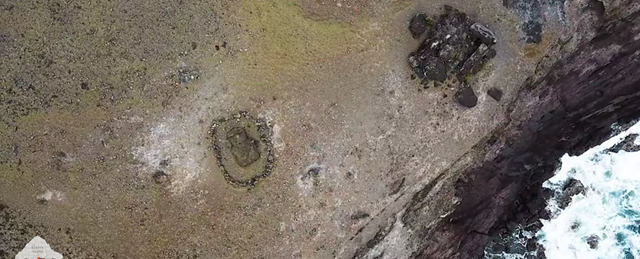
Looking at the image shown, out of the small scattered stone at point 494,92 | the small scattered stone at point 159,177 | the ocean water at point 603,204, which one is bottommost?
the ocean water at point 603,204

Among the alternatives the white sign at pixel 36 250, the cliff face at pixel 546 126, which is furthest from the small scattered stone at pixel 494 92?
the white sign at pixel 36 250

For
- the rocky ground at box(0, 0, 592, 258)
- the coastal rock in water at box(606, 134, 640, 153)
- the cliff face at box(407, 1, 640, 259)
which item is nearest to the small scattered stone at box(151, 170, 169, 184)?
the rocky ground at box(0, 0, 592, 258)

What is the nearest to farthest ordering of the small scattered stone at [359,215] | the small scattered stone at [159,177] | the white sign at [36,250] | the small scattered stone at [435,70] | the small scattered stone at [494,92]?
the white sign at [36,250] → the small scattered stone at [159,177] → the small scattered stone at [435,70] → the small scattered stone at [359,215] → the small scattered stone at [494,92]

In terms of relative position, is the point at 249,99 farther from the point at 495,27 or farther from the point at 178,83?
the point at 495,27

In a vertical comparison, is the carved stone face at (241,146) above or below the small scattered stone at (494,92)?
below

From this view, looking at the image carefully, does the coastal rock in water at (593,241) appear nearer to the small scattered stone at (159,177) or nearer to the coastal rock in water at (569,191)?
the coastal rock in water at (569,191)

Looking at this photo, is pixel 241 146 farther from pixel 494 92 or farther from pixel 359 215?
pixel 494 92

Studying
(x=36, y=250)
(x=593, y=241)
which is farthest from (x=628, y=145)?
(x=36, y=250)
